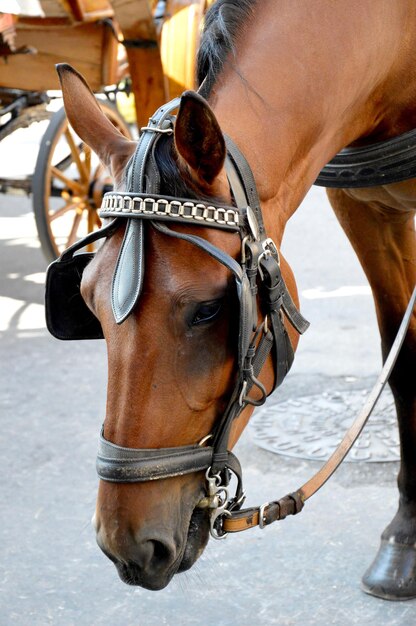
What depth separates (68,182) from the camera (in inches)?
205

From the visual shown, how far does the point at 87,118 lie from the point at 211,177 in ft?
1.02

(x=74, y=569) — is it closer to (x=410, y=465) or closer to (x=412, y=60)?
(x=410, y=465)

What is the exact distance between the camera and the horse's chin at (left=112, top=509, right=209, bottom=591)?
1.67 meters

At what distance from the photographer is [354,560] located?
2777 millimetres

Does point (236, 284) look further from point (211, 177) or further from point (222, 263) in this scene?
point (211, 177)

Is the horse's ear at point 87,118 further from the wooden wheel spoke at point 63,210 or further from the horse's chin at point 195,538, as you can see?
the wooden wheel spoke at point 63,210

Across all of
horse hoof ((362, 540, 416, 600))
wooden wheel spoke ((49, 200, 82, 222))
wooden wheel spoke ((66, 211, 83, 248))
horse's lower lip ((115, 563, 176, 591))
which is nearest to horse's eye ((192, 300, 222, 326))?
horse's lower lip ((115, 563, 176, 591))

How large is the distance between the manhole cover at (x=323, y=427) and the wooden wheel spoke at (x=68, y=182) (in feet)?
6.24

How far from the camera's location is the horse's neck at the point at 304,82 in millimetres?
1755

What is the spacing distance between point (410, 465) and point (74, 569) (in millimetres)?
976

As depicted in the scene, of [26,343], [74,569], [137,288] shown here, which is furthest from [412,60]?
[26,343]

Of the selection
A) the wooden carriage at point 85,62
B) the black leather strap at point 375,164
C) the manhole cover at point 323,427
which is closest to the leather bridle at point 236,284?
the black leather strap at point 375,164

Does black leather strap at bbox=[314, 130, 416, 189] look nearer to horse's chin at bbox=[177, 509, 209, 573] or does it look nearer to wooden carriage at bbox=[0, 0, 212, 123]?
horse's chin at bbox=[177, 509, 209, 573]

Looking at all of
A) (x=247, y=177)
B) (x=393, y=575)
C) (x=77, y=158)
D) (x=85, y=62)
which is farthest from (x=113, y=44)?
(x=247, y=177)
